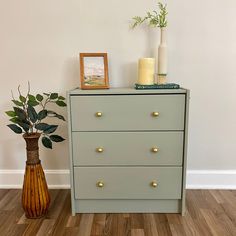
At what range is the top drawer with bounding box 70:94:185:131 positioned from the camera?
5.74ft

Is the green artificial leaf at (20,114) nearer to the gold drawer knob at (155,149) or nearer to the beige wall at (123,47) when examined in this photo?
the beige wall at (123,47)

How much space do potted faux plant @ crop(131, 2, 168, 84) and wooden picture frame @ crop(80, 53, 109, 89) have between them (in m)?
0.41

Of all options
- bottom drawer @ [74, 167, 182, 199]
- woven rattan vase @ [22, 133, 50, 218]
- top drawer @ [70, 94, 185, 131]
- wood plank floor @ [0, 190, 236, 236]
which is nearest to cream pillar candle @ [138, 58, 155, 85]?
top drawer @ [70, 94, 185, 131]

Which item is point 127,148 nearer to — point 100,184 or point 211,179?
point 100,184

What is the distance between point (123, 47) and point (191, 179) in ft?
4.25

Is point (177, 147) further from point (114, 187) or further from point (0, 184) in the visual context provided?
point (0, 184)

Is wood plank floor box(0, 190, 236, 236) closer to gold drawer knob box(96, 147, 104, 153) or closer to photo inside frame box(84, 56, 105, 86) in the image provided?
gold drawer knob box(96, 147, 104, 153)

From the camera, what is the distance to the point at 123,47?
2.15m

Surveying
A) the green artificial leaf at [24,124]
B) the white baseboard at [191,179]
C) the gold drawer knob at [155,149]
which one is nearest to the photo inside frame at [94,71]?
the green artificial leaf at [24,124]

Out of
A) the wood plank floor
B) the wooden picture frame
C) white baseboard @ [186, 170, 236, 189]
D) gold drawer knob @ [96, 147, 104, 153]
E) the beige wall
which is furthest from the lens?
white baseboard @ [186, 170, 236, 189]

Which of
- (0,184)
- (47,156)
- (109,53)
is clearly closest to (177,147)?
(109,53)

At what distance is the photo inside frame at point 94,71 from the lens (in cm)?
194

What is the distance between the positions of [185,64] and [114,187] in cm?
115

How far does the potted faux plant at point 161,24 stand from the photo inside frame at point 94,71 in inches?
17.0
